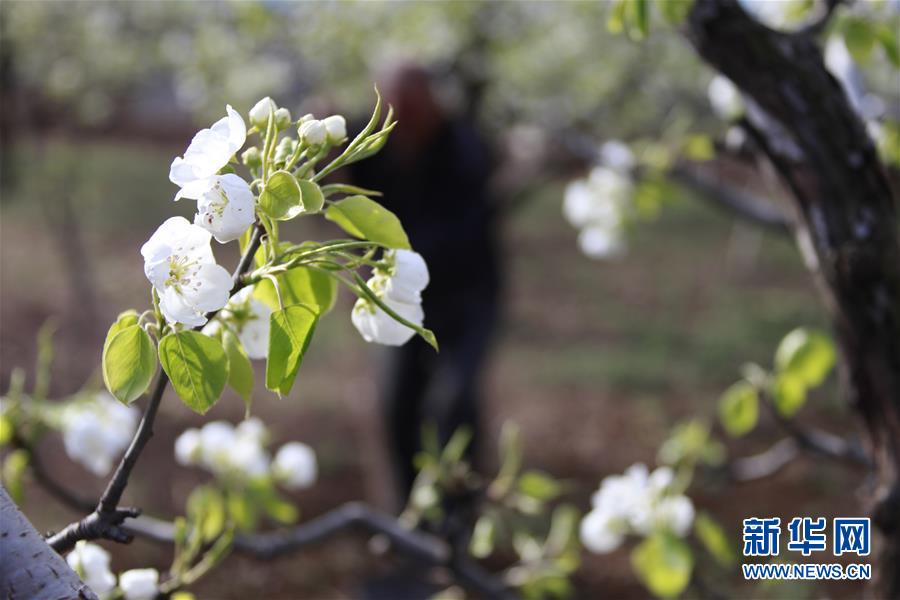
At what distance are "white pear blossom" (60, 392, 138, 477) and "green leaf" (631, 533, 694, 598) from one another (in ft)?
2.51

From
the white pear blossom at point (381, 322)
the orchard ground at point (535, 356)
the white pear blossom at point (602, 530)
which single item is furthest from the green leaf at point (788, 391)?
the orchard ground at point (535, 356)

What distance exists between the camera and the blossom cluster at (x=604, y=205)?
6.81 feet

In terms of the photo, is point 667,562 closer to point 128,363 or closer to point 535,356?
point 128,363

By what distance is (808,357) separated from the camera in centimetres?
135

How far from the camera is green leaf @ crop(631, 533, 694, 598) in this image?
1315 mm

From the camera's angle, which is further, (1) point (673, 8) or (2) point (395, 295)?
(1) point (673, 8)

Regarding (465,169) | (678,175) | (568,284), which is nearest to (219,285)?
(678,175)

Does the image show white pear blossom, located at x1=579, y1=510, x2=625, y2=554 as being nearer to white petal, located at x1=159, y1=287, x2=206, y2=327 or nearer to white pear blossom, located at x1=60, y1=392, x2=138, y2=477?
white pear blossom, located at x1=60, y1=392, x2=138, y2=477

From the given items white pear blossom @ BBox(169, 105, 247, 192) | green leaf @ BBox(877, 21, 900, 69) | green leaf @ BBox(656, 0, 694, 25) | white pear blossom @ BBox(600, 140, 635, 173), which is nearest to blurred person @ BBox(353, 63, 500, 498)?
white pear blossom @ BBox(600, 140, 635, 173)

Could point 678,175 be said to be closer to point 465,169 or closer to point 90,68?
point 465,169

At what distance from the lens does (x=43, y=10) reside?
462 cm

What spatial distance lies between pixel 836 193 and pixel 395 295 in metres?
0.64

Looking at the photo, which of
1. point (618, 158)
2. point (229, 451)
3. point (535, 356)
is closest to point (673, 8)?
point (229, 451)

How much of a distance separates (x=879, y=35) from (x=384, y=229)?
0.82 m
